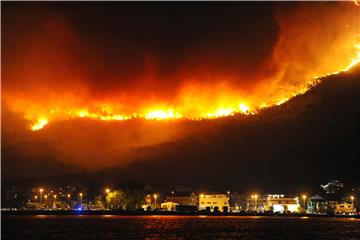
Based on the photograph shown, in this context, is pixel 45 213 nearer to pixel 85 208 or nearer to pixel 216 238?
pixel 85 208

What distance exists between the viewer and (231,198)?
198500 mm

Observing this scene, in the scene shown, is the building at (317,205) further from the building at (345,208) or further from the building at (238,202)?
the building at (238,202)

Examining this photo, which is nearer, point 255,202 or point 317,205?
point 317,205

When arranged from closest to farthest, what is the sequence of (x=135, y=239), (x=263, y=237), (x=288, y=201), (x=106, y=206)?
(x=135, y=239) → (x=263, y=237) → (x=288, y=201) → (x=106, y=206)

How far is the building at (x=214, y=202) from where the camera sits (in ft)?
587

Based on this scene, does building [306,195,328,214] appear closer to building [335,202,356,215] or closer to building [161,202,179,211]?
building [335,202,356,215]

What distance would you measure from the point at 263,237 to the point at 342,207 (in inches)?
3510

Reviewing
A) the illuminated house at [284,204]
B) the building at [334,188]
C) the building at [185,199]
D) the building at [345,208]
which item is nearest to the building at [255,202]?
the illuminated house at [284,204]

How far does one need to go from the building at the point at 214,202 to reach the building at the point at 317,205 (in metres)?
24.5

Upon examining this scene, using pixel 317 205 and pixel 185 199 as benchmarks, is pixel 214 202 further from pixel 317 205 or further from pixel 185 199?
pixel 317 205

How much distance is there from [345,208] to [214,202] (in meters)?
41.9

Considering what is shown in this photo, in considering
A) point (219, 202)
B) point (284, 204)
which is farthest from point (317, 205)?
point (219, 202)

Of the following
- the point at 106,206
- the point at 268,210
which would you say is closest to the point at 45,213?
the point at 106,206

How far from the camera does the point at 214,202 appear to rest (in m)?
183
